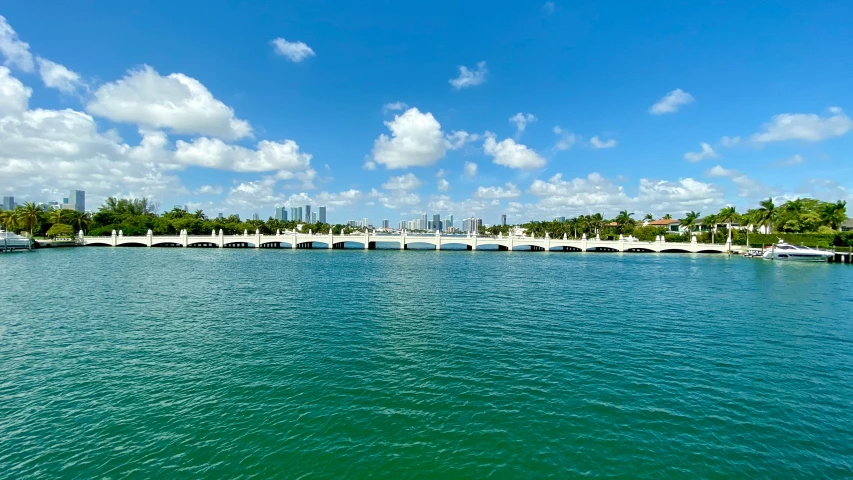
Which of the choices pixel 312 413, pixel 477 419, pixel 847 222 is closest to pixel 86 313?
pixel 312 413

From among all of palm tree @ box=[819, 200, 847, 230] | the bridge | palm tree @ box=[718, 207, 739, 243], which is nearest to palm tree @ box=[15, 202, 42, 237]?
the bridge

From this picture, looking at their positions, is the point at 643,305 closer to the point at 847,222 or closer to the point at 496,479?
the point at 496,479

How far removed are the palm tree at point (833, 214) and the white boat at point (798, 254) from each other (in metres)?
34.7

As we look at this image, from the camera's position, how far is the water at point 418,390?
36.7 ft

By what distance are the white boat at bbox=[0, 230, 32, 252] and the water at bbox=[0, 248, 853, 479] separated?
80514 mm

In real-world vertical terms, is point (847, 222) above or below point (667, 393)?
Answer: above

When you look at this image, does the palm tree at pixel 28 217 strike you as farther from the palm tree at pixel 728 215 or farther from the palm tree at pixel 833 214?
the palm tree at pixel 833 214

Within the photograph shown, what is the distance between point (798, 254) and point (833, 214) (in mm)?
40560

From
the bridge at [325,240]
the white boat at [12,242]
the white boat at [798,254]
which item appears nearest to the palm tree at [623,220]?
the bridge at [325,240]

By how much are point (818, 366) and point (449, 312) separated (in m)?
20.8

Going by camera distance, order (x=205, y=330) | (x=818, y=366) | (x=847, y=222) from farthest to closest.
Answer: (x=847, y=222), (x=205, y=330), (x=818, y=366)

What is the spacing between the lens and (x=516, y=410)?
14008 mm

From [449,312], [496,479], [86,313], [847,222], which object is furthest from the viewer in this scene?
[847,222]

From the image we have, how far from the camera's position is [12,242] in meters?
88.1
